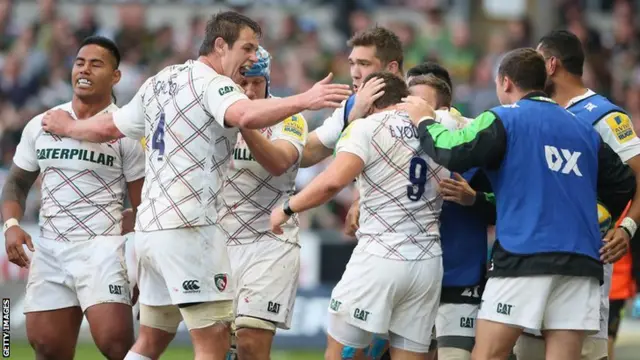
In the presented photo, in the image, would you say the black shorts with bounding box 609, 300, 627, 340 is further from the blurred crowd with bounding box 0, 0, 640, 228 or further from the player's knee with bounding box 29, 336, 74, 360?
the blurred crowd with bounding box 0, 0, 640, 228

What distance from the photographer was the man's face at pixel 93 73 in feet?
30.7

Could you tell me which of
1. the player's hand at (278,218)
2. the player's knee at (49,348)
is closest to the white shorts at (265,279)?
the player's hand at (278,218)

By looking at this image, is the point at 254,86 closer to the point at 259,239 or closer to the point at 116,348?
the point at 259,239

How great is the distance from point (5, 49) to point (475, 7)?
25.9 feet

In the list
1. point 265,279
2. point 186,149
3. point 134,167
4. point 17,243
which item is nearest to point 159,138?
point 186,149

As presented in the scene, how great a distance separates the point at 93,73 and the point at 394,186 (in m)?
2.55

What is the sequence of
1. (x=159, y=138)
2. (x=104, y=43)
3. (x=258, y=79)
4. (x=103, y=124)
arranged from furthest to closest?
(x=104, y=43), (x=258, y=79), (x=103, y=124), (x=159, y=138)

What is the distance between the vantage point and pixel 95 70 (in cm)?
941

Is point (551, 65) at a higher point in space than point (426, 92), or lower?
higher

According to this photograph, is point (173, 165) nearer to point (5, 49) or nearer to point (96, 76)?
point (96, 76)

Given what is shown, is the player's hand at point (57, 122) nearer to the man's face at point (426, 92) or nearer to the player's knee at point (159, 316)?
the player's knee at point (159, 316)

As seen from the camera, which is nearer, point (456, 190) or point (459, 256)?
point (456, 190)

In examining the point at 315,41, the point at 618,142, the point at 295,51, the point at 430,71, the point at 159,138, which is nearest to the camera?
the point at 159,138

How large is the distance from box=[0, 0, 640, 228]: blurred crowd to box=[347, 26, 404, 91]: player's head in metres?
8.13
